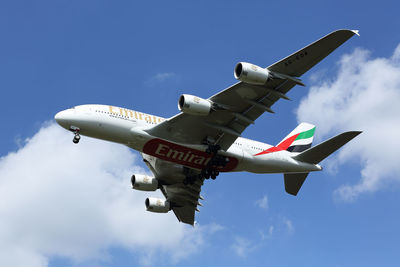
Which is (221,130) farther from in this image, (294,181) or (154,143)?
(294,181)

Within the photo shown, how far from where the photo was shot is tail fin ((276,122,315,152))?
47375 mm

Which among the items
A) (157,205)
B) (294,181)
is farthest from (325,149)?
(157,205)

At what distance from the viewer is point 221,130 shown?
4078 centimetres

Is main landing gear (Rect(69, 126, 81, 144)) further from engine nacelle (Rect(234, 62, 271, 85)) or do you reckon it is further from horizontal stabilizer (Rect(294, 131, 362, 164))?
horizontal stabilizer (Rect(294, 131, 362, 164))

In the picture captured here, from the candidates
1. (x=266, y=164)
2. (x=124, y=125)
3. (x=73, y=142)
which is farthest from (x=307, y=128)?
(x=73, y=142)

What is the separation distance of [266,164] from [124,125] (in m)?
11.4

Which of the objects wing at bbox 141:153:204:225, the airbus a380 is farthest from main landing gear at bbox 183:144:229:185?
wing at bbox 141:153:204:225

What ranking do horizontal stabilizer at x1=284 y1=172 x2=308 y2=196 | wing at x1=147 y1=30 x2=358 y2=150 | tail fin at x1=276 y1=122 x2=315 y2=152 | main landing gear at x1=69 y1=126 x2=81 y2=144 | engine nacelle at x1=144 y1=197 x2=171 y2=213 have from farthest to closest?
engine nacelle at x1=144 y1=197 x2=171 y2=213 → tail fin at x1=276 y1=122 x2=315 y2=152 → horizontal stabilizer at x1=284 y1=172 x2=308 y2=196 → main landing gear at x1=69 y1=126 x2=81 y2=144 → wing at x1=147 y1=30 x2=358 y2=150

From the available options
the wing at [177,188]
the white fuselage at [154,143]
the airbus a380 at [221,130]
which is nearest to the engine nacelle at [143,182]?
the airbus a380 at [221,130]

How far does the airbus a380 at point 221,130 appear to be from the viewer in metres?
36.5

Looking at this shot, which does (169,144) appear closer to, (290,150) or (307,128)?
(290,150)

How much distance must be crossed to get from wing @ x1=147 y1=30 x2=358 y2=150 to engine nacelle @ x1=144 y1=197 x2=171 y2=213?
10.7 metres

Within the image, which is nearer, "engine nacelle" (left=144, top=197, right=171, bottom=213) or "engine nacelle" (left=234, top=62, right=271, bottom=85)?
"engine nacelle" (left=234, top=62, right=271, bottom=85)

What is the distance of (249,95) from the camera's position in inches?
1517
